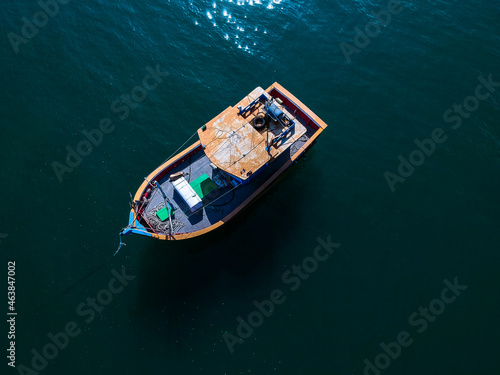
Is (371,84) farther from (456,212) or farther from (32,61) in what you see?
(32,61)

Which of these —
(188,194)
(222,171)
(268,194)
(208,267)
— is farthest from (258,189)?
(208,267)

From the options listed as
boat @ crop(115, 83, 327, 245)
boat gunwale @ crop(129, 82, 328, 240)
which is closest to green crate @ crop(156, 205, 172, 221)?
boat @ crop(115, 83, 327, 245)

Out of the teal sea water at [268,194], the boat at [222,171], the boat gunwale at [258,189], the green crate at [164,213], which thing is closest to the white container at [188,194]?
the boat at [222,171]

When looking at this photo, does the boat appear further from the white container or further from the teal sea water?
the teal sea water

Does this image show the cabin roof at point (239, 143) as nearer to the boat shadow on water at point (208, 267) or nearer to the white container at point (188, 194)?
the white container at point (188, 194)

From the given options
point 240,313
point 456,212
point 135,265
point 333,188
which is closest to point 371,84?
point 333,188

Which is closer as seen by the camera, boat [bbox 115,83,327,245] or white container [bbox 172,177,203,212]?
boat [bbox 115,83,327,245]
